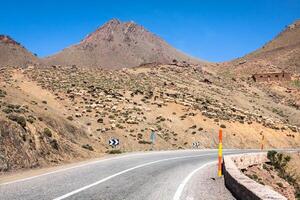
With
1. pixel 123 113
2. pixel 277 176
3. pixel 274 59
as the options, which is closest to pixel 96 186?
pixel 277 176

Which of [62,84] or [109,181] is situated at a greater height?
[62,84]

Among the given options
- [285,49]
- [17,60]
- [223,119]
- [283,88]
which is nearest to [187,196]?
[223,119]

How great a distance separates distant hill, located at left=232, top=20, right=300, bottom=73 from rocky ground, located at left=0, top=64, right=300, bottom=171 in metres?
35.2

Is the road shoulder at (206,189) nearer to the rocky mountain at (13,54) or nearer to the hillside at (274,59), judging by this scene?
the hillside at (274,59)

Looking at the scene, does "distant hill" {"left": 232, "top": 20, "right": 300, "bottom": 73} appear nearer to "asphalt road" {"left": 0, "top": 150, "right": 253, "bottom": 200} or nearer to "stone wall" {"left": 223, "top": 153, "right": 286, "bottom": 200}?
"asphalt road" {"left": 0, "top": 150, "right": 253, "bottom": 200}

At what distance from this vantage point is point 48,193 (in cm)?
937

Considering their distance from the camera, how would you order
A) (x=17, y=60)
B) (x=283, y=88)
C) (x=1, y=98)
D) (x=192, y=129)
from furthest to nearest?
(x=17, y=60)
(x=283, y=88)
(x=192, y=129)
(x=1, y=98)

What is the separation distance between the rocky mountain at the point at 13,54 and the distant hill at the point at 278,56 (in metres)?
69.6

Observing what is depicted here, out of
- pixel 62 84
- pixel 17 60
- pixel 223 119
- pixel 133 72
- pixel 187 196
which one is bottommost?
pixel 187 196

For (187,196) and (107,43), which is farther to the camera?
(107,43)

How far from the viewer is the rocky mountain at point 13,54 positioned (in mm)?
134750

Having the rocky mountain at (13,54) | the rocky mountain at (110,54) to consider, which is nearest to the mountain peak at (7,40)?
the rocky mountain at (13,54)

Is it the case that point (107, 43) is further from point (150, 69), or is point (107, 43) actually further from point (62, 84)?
point (62, 84)

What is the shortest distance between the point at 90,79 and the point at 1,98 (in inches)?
1310
